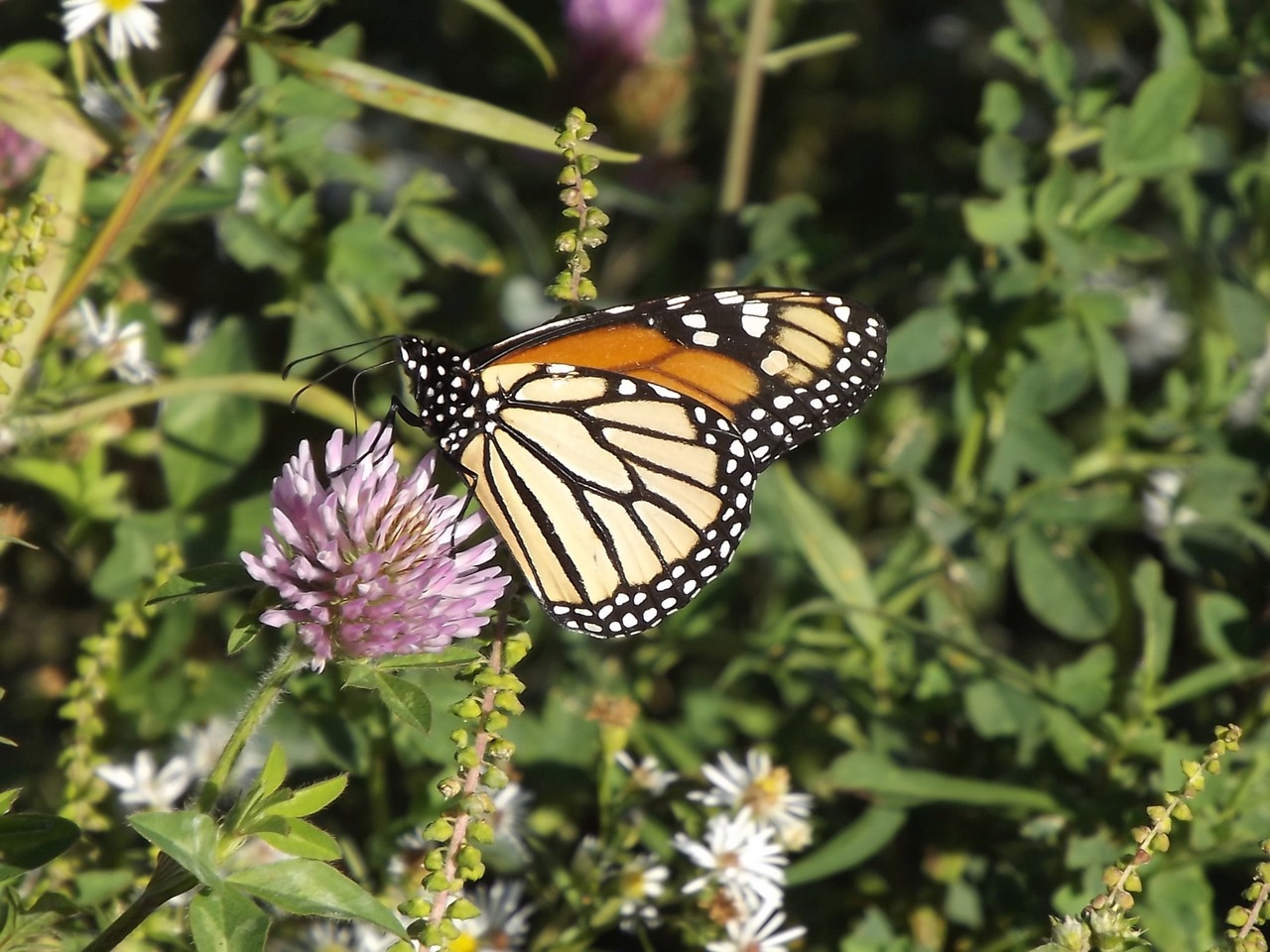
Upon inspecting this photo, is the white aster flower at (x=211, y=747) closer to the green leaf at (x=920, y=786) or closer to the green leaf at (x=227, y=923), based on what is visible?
the green leaf at (x=227, y=923)

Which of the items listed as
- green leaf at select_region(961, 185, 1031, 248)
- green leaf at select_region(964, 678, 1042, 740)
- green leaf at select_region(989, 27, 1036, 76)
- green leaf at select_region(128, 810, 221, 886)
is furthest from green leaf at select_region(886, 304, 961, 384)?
green leaf at select_region(128, 810, 221, 886)

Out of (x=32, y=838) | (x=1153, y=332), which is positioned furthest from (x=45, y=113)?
(x=1153, y=332)

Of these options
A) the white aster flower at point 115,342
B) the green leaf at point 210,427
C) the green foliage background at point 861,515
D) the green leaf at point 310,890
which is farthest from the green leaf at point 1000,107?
the green leaf at point 310,890

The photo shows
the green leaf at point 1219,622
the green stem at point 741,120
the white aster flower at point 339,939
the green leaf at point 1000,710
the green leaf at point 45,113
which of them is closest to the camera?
the white aster flower at point 339,939

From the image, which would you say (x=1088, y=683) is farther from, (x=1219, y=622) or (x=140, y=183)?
(x=140, y=183)

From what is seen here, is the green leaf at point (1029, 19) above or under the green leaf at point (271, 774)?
above

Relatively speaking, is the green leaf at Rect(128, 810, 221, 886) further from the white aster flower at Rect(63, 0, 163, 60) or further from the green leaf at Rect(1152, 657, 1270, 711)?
the green leaf at Rect(1152, 657, 1270, 711)
